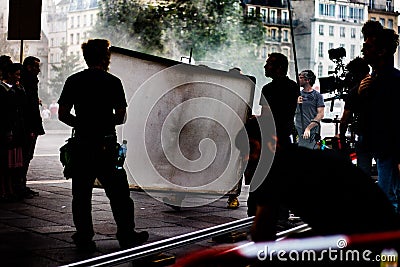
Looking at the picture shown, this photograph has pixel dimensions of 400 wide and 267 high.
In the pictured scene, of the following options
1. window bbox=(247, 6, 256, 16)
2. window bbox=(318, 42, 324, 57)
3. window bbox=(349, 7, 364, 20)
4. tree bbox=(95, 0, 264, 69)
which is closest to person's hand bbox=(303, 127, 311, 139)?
window bbox=(349, 7, 364, 20)

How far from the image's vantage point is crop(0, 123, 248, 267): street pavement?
5430mm

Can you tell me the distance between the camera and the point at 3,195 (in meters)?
8.23

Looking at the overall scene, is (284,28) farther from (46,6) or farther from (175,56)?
(46,6)

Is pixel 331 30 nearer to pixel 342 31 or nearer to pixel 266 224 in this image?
pixel 342 31

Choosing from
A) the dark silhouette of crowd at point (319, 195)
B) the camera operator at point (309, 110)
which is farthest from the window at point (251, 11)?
the dark silhouette of crowd at point (319, 195)

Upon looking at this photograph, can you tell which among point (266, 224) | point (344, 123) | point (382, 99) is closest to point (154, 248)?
point (266, 224)

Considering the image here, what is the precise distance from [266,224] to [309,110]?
6260 mm

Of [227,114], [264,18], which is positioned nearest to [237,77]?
[227,114]

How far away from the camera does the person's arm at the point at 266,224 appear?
2.99 m

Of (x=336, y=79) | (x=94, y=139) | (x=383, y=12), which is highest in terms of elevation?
(x=383, y=12)

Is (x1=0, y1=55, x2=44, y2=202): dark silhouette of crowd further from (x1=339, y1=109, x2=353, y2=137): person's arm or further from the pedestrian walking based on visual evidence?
(x1=339, y1=109, x2=353, y2=137): person's arm

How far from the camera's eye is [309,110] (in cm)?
915

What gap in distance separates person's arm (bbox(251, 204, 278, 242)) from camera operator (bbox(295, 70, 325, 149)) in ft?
19.9

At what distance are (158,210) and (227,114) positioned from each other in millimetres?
1147
